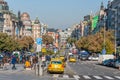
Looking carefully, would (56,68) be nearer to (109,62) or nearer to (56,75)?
(56,75)

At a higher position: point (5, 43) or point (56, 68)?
point (5, 43)

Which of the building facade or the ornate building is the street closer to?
the building facade

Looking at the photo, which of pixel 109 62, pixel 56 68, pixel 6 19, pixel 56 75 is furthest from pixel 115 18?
pixel 56 75

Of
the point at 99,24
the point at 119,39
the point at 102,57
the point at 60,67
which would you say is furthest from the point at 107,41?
the point at 60,67

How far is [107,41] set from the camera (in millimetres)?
117250

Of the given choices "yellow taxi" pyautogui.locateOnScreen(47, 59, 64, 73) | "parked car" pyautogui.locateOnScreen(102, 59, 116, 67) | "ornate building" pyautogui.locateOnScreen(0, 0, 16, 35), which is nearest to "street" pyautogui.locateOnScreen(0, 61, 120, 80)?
"yellow taxi" pyautogui.locateOnScreen(47, 59, 64, 73)

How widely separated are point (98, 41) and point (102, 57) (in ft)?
141

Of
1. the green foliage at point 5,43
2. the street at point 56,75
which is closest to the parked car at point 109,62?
the street at point 56,75

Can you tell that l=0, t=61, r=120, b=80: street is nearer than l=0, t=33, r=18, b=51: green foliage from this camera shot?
Yes

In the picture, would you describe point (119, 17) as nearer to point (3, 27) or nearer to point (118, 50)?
point (118, 50)

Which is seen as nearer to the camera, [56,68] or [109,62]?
[56,68]

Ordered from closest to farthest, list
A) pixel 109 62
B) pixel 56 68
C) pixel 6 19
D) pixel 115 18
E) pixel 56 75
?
1. pixel 56 75
2. pixel 56 68
3. pixel 109 62
4. pixel 115 18
5. pixel 6 19

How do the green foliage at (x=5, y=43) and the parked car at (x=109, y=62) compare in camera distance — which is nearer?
the parked car at (x=109, y=62)

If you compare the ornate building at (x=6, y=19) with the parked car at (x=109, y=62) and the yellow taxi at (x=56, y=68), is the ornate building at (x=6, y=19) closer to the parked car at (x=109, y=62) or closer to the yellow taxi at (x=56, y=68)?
the parked car at (x=109, y=62)
